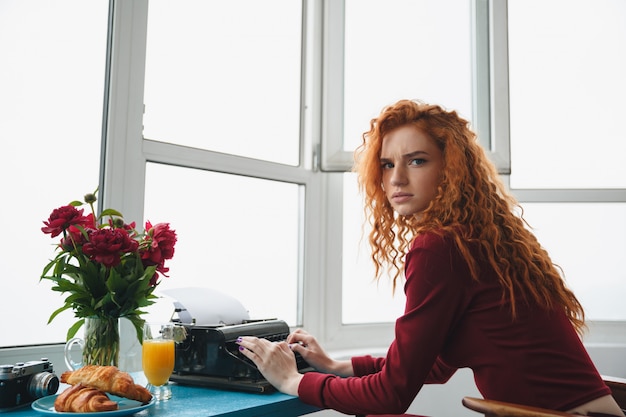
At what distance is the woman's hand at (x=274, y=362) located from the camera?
4.65ft

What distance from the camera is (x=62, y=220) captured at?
1398 millimetres

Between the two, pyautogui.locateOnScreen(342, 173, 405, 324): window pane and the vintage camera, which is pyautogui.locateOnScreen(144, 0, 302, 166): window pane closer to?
pyautogui.locateOnScreen(342, 173, 405, 324): window pane

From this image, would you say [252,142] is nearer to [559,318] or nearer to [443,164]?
[443,164]

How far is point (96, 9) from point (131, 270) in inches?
41.9

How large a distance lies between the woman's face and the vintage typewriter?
1.87ft

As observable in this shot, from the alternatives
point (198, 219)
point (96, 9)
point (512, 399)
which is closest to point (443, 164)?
point (512, 399)

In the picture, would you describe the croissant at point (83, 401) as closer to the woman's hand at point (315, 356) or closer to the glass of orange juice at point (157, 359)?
A: the glass of orange juice at point (157, 359)

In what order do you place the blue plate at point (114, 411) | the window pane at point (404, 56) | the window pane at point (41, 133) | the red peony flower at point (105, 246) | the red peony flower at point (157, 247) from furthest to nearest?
the window pane at point (404, 56) → the window pane at point (41, 133) → the red peony flower at point (157, 247) → the red peony flower at point (105, 246) → the blue plate at point (114, 411)

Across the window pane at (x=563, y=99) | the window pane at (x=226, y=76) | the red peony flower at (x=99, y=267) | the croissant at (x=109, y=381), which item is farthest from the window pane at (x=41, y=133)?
the window pane at (x=563, y=99)

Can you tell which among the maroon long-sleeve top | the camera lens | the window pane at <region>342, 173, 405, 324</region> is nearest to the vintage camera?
the camera lens

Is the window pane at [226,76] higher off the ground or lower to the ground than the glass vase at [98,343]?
higher

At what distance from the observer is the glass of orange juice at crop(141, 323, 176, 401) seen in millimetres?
1399

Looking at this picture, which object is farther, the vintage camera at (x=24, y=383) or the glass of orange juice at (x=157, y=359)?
the glass of orange juice at (x=157, y=359)

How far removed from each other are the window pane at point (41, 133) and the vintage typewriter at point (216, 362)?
579 mm
